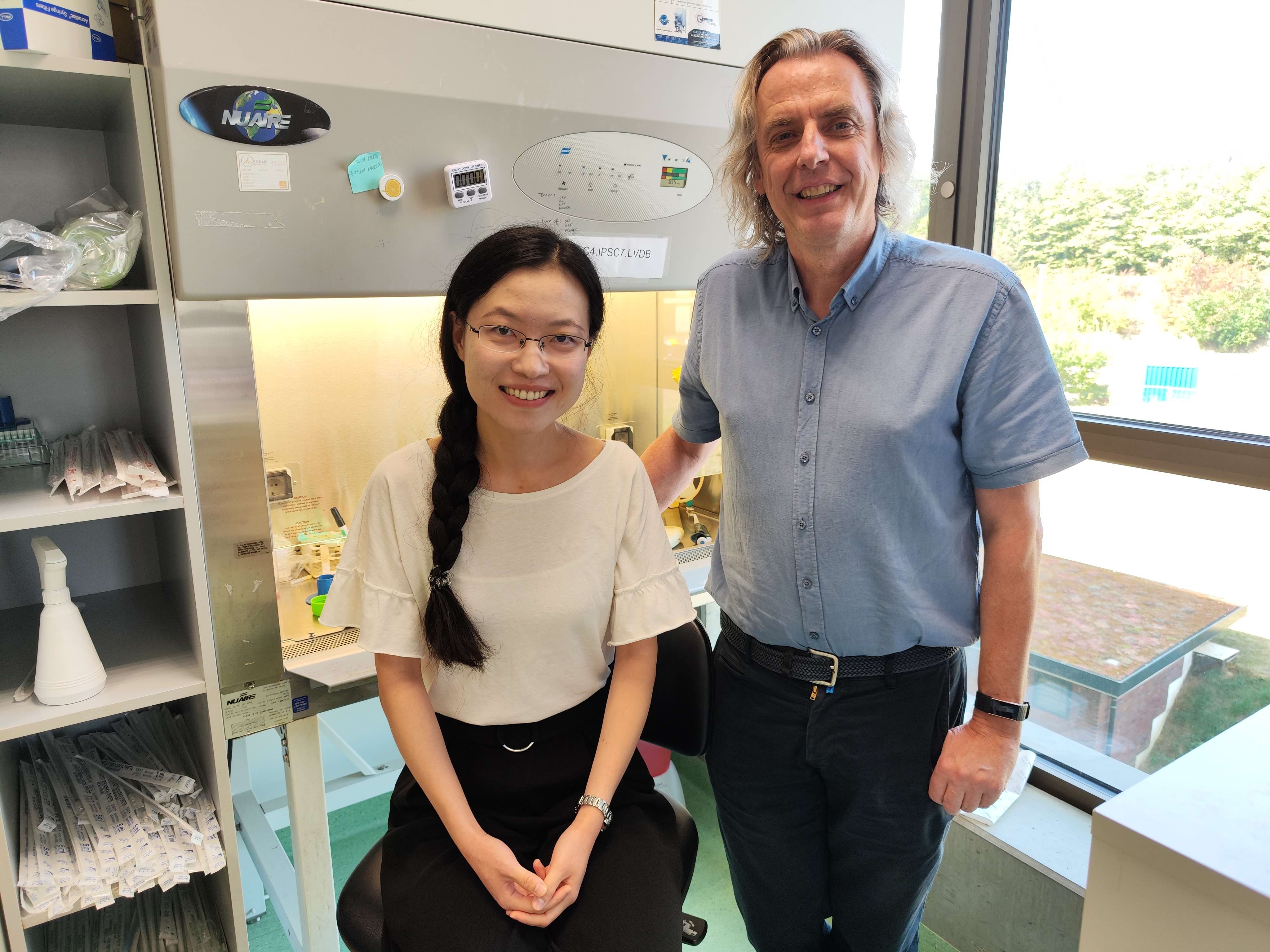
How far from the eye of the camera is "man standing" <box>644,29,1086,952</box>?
111 centimetres

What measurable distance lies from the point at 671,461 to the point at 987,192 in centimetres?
116

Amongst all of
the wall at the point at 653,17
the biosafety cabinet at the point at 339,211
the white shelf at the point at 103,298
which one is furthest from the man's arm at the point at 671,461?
the white shelf at the point at 103,298

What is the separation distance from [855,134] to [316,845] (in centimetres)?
160

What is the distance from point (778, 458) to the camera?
3.97 feet

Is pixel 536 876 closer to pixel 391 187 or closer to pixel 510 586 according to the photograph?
pixel 510 586

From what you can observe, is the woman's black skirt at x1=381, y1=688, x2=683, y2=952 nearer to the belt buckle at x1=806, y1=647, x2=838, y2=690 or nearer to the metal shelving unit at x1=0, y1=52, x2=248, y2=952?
the belt buckle at x1=806, y1=647, x2=838, y2=690

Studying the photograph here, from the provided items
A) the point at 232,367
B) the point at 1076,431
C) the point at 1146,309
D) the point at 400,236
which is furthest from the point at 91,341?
the point at 1146,309

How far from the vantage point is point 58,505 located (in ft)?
4.30

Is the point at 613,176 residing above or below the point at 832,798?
above

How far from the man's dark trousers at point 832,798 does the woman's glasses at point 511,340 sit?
0.57 m

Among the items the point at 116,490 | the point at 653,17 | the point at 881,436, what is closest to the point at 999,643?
the point at 881,436

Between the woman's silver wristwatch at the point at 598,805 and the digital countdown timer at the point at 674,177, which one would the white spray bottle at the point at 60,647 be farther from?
the digital countdown timer at the point at 674,177

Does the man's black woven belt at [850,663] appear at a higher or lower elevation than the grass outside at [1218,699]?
higher

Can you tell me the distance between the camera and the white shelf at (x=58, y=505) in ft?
4.15
